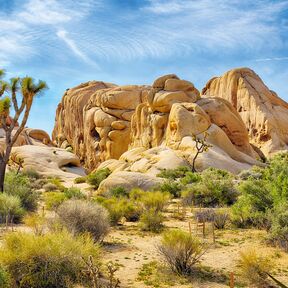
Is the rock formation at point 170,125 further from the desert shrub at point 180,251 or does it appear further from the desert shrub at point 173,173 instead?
the desert shrub at point 180,251

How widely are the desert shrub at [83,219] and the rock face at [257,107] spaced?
45.8 meters

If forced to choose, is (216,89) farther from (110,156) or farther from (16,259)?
(16,259)

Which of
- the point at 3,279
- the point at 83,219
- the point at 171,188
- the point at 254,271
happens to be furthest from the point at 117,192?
the point at 3,279

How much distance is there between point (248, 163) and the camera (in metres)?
41.8

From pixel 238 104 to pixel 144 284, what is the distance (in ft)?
191

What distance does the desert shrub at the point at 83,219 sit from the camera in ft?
36.1

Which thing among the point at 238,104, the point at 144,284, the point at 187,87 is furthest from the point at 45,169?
the point at 144,284

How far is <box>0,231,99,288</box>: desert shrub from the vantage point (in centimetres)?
710

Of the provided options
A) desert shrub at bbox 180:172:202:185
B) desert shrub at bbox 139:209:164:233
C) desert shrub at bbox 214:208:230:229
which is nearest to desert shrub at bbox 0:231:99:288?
desert shrub at bbox 139:209:164:233

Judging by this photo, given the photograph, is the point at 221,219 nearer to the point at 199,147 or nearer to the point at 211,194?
the point at 211,194

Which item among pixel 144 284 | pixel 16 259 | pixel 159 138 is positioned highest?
pixel 159 138

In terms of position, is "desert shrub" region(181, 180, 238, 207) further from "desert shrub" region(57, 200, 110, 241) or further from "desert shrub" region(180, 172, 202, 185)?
"desert shrub" region(57, 200, 110, 241)

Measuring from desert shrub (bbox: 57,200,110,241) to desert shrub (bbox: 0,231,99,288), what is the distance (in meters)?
3.27

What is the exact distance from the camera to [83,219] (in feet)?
36.6
